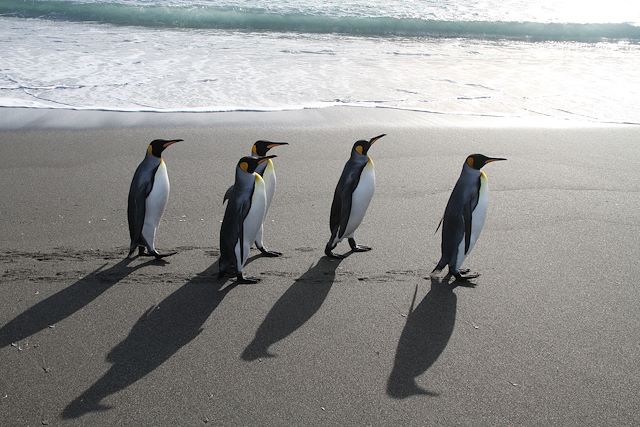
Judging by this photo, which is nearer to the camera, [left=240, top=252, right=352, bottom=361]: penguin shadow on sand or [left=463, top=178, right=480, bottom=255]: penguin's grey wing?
[left=240, top=252, right=352, bottom=361]: penguin shadow on sand

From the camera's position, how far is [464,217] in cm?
402

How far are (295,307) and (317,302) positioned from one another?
0.44 ft

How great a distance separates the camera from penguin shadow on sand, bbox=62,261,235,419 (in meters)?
2.97

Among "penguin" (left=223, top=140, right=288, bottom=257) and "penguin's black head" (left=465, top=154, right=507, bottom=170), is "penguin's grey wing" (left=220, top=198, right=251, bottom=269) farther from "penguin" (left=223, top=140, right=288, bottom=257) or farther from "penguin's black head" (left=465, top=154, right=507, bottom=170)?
"penguin's black head" (left=465, top=154, right=507, bottom=170)

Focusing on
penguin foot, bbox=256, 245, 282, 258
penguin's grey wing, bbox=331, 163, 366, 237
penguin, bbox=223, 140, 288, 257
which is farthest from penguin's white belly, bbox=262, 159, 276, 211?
penguin's grey wing, bbox=331, 163, 366, 237

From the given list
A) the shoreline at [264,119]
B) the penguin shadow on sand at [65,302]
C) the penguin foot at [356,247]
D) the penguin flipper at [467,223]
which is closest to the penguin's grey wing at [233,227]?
the penguin shadow on sand at [65,302]

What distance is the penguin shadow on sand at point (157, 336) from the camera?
2.97 metres

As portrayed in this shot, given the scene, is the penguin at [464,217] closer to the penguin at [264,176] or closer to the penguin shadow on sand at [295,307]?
the penguin shadow on sand at [295,307]

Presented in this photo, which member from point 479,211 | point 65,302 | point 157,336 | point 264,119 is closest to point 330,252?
point 479,211

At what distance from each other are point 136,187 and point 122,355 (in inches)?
49.3

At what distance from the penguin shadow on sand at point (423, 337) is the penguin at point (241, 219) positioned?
3.22 feet

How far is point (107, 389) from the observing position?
2.99 metres

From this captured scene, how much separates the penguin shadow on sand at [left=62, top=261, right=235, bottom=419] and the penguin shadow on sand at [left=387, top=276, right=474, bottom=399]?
40.1 inches

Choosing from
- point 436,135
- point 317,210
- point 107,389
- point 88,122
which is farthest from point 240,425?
point 88,122
